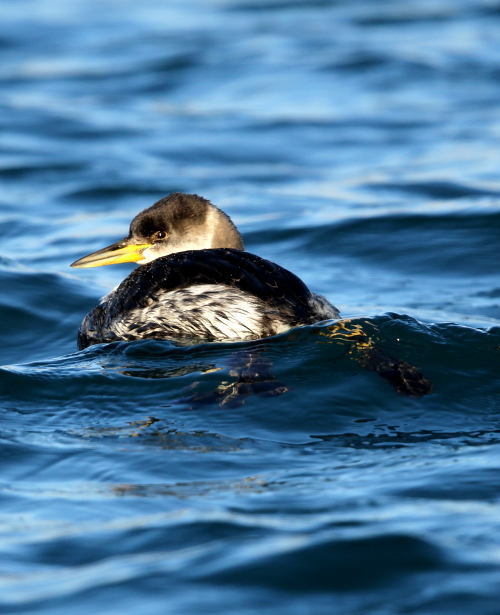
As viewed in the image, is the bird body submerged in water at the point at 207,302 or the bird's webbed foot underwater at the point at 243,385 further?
the bird body submerged in water at the point at 207,302

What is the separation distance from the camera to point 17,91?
13750 millimetres

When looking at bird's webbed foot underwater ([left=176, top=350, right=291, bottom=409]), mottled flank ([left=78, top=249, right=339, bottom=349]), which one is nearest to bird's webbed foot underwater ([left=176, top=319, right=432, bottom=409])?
bird's webbed foot underwater ([left=176, top=350, right=291, bottom=409])

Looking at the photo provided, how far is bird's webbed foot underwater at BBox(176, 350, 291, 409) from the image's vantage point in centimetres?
461

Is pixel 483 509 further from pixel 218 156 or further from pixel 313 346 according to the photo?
pixel 218 156

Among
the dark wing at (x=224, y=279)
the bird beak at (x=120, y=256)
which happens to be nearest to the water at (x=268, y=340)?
the dark wing at (x=224, y=279)

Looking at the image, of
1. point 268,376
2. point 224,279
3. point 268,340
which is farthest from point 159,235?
point 268,376

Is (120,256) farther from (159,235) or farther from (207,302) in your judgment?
(207,302)

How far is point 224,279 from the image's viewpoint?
5148 millimetres

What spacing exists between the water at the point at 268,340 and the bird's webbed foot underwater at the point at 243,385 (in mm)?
25

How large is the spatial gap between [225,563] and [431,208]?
659cm

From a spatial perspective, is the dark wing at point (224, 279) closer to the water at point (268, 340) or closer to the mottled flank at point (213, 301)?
the mottled flank at point (213, 301)

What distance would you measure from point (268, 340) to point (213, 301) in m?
0.35

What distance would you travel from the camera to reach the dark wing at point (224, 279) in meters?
5.12

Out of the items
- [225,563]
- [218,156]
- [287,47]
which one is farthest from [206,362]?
[287,47]
